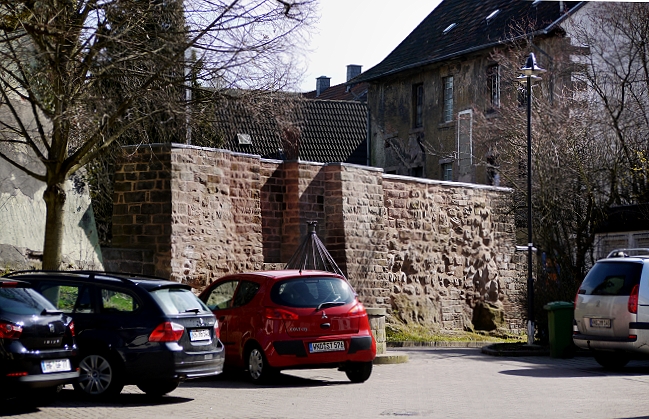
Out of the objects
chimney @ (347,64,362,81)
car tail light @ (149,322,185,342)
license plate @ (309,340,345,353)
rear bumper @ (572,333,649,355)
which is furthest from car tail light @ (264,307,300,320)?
chimney @ (347,64,362,81)

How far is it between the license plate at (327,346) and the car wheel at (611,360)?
535cm

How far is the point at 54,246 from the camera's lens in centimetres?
1661

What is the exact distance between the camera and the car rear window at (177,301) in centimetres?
1293

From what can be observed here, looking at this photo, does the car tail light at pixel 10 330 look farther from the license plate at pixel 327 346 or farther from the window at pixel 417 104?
the window at pixel 417 104

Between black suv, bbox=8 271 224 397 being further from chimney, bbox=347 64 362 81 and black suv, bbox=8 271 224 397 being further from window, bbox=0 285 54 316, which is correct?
chimney, bbox=347 64 362 81

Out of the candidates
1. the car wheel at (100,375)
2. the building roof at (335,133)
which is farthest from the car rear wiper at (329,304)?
the building roof at (335,133)

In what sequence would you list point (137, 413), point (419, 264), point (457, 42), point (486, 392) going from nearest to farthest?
point (137, 413)
point (486, 392)
point (419, 264)
point (457, 42)

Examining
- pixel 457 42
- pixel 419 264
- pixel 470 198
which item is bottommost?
pixel 419 264

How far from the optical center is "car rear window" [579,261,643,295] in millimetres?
17312

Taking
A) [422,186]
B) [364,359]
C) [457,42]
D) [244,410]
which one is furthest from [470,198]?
[244,410]

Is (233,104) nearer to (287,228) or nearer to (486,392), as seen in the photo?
(486,392)

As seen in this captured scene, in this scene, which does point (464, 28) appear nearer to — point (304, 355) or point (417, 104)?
point (417, 104)

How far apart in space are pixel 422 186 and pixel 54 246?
13.6 meters

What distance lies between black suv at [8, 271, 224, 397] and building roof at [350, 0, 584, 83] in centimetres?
2377
